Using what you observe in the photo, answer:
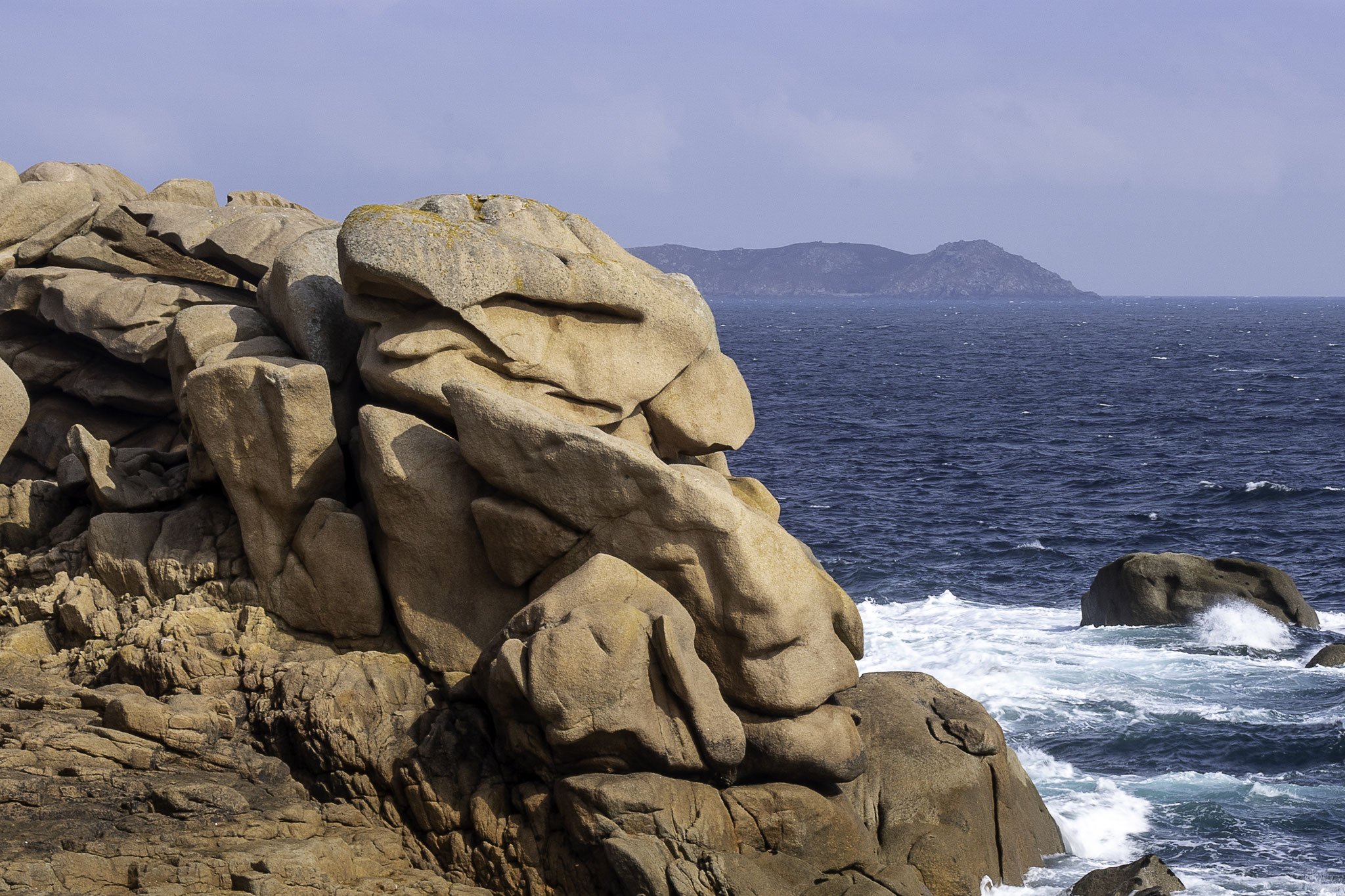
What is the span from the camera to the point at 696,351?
20.4 metres

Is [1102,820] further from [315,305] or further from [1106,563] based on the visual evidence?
[1106,563]

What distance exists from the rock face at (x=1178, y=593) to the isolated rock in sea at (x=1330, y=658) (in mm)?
2411

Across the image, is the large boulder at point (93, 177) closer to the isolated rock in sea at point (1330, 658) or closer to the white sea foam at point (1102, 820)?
the white sea foam at point (1102, 820)

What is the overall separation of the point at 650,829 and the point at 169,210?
1900 cm

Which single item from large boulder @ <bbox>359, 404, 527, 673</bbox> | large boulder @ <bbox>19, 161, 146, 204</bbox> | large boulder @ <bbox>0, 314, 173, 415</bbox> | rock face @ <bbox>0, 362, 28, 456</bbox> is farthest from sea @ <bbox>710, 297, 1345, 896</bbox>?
large boulder @ <bbox>19, 161, 146, 204</bbox>

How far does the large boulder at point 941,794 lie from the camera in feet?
55.2

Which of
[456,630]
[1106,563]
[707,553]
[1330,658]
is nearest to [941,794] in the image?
[707,553]

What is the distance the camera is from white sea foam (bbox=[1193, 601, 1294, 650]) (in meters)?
31.3

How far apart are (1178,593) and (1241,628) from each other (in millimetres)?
1758

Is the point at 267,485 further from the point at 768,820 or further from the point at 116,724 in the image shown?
the point at 768,820

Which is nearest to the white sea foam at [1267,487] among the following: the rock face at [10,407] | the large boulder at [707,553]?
the large boulder at [707,553]

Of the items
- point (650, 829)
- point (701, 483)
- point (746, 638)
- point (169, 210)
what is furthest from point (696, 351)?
point (169, 210)

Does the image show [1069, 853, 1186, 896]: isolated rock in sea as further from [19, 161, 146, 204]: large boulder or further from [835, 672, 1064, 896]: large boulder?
[19, 161, 146, 204]: large boulder

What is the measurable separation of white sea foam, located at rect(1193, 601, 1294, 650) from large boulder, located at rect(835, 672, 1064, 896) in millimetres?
14735
